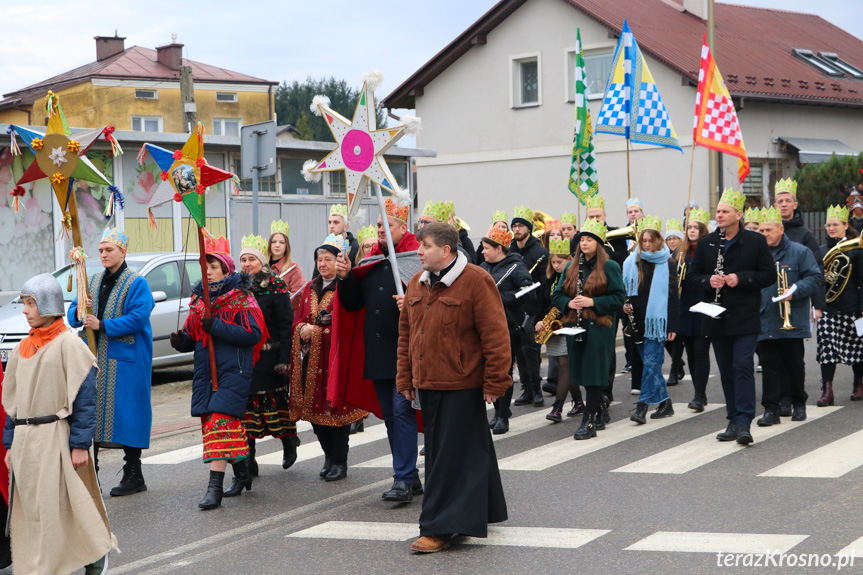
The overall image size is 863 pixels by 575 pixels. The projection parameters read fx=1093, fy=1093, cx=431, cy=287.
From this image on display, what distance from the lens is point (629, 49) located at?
1652 centimetres

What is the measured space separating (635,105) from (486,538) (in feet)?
37.1

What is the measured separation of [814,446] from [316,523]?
417 cm

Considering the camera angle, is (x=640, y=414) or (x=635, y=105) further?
(x=635, y=105)

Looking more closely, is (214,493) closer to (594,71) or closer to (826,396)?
(826,396)

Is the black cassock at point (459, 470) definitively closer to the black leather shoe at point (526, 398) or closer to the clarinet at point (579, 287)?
the clarinet at point (579, 287)

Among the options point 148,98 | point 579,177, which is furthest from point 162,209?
point 148,98

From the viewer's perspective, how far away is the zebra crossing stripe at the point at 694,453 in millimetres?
8133

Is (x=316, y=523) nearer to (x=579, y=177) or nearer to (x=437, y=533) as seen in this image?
(x=437, y=533)

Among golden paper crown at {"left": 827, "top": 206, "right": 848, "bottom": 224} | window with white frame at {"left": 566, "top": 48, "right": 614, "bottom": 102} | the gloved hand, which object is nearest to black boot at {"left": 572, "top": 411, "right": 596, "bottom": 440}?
the gloved hand

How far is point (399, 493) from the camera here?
7.31 meters

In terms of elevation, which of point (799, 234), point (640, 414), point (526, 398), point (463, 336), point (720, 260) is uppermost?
point (799, 234)

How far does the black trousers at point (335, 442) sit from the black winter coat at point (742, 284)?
10.0ft

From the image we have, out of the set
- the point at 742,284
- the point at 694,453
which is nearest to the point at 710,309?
the point at 742,284

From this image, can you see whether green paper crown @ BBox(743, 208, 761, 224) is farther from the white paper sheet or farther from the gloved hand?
the gloved hand
